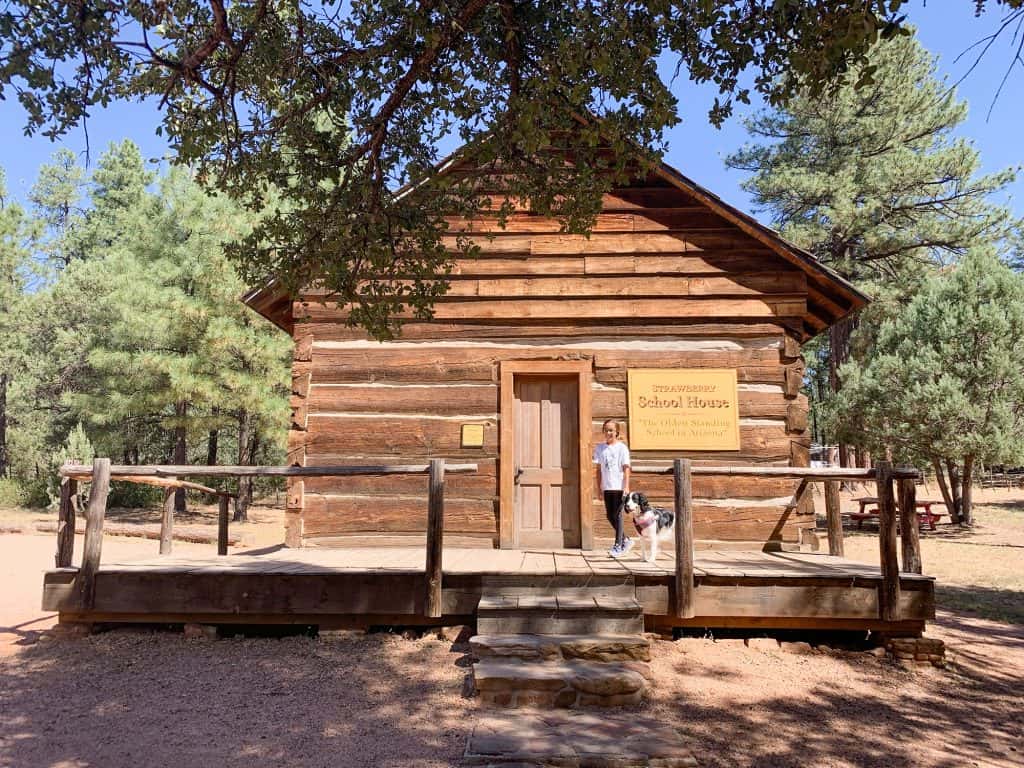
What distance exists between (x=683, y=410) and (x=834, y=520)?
231 centimetres

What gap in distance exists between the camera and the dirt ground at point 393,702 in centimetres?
436

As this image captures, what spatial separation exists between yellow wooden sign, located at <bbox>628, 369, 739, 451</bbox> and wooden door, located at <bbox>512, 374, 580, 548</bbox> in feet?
2.69

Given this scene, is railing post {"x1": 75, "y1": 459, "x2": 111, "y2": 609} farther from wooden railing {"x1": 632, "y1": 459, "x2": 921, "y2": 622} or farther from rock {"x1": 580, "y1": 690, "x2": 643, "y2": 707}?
wooden railing {"x1": 632, "y1": 459, "x2": 921, "y2": 622}

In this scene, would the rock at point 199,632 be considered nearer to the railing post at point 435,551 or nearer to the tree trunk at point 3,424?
the railing post at point 435,551

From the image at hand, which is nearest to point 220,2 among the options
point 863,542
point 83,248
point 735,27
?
point 735,27

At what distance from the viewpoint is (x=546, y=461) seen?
29.8ft

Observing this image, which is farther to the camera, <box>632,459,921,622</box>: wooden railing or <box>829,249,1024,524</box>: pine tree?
<box>829,249,1024,524</box>: pine tree

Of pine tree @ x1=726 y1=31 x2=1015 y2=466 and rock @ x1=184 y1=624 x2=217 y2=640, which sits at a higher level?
pine tree @ x1=726 y1=31 x2=1015 y2=466

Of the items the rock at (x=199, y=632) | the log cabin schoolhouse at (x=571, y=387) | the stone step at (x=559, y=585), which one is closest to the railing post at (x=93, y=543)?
the rock at (x=199, y=632)

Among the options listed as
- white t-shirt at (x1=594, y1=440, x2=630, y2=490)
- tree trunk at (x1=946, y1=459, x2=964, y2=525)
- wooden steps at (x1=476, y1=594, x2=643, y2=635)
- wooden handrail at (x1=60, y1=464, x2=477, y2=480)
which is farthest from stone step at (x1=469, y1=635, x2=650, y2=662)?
tree trunk at (x1=946, y1=459, x2=964, y2=525)

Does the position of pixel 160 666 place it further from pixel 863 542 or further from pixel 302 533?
pixel 863 542

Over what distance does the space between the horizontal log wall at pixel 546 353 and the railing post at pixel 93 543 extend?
255cm

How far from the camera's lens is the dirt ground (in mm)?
4355

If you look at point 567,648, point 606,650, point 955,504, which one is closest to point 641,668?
point 606,650
